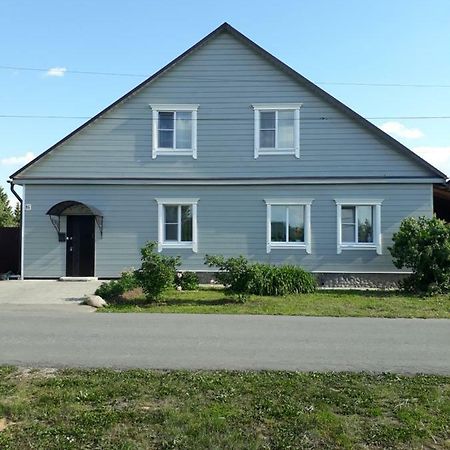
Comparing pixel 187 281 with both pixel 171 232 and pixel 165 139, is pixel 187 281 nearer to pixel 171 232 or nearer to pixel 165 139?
pixel 171 232

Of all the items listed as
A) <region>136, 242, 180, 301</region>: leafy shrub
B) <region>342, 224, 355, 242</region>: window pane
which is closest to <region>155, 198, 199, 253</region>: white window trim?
<region>136, 242, 180, 301</region>: leafy shrub

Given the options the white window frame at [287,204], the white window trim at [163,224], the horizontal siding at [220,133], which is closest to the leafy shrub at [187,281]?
the white window trim at [163,224]

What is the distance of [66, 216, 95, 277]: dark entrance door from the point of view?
739 inches

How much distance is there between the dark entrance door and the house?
36mm

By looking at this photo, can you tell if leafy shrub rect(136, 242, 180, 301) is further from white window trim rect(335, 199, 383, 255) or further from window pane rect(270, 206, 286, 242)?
white window trim rect(335, 199, 383, 255)

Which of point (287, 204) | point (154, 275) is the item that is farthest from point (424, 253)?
point (154, 275)

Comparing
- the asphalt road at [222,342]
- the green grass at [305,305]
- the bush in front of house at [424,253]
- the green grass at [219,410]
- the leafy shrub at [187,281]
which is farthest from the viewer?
the leafy shrub at [187,281]

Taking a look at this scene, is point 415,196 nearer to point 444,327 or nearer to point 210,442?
point 444,327

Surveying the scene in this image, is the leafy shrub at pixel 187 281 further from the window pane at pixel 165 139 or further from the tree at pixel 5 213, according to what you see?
the tree at pixel 5 213

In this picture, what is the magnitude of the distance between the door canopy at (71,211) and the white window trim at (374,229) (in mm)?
8420

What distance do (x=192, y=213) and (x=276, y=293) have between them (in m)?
5.07

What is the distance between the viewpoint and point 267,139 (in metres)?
19.0

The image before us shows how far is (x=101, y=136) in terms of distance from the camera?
62.2 ft

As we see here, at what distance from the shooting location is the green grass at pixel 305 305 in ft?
39.7
